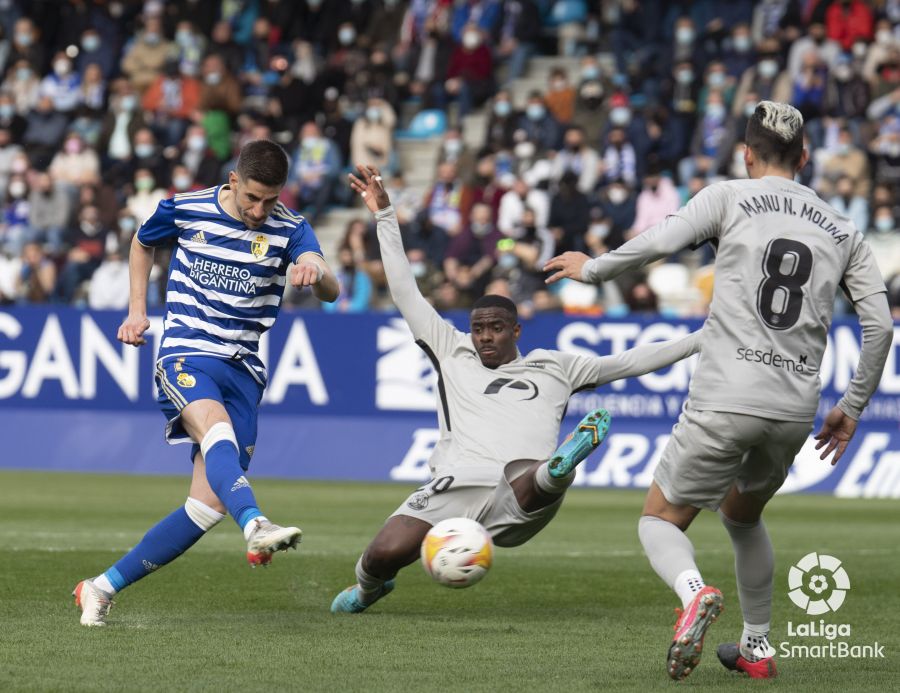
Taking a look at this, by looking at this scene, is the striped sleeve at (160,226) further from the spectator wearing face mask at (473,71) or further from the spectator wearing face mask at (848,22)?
the spectator wearing face mask at (473,71)

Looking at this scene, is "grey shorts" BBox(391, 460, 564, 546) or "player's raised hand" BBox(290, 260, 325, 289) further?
"grey shorts" BBox(391, 460, 564, 546)

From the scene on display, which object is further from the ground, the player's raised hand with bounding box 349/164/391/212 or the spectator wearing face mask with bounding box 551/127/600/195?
the player's raised hand with bounding box 349/164/391/212

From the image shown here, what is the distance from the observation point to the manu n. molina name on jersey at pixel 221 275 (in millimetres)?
8000

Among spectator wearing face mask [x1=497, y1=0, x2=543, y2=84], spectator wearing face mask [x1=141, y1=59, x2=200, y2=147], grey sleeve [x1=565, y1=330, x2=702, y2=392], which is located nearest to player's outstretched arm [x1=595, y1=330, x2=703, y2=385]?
grey sleeve [x1=565, y1=330, x2=702, y2=392]

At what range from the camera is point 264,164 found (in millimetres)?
7770

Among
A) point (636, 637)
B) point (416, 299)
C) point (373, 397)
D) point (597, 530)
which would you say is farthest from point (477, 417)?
point (373, 397)

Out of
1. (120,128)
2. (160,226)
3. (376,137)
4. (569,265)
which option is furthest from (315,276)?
(120,128)

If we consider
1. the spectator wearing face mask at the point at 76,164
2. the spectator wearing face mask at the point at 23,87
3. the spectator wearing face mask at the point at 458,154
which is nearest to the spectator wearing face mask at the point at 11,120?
the spectator wearing face mask at the point at 23,87

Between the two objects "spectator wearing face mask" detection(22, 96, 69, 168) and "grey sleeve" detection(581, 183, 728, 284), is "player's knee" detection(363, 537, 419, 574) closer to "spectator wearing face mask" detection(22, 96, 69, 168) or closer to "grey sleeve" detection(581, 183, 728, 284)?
"grey sleeve" detection(581, 183, 728, 284)

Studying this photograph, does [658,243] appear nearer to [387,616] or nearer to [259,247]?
[259,247]

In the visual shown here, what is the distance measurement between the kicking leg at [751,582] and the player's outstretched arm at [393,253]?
2.37 m

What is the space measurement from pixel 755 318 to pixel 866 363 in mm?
552

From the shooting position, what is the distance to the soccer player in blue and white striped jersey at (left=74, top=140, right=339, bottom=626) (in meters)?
7.79

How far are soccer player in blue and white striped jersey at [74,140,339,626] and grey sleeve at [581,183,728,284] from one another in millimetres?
1560
